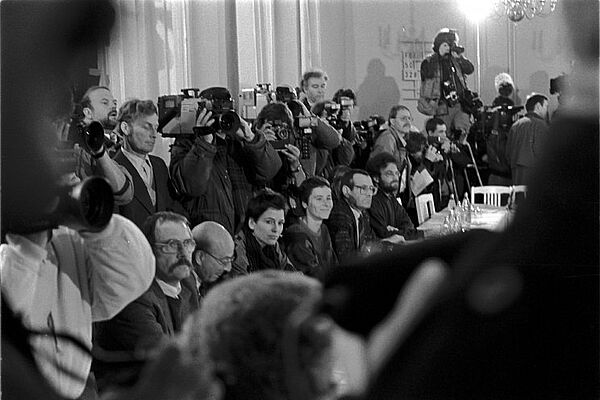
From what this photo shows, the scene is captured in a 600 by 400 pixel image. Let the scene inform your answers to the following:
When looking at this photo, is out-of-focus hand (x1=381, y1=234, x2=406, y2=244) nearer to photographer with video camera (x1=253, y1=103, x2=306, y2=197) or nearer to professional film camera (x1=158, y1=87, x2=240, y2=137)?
photographer with video camera (x1=253, y1=103, x2=306, y2=197)

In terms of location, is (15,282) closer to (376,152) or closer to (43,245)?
(43,245)

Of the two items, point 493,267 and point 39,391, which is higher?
point 493,267

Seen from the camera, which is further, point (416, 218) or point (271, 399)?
point (416, 218)

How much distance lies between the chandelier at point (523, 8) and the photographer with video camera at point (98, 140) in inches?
20.8

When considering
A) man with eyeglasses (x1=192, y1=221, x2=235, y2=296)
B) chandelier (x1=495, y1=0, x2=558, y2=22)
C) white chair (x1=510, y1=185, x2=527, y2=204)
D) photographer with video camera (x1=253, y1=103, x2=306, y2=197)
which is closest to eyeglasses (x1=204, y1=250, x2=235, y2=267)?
man with eyeglasses (x1=192, y1=221, x2=235, y2=296)

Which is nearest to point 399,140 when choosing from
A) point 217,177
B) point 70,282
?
point 217,177

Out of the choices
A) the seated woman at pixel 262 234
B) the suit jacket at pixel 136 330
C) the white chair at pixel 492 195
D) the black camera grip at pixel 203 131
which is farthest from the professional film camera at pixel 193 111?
the white chair at pixel 492 195

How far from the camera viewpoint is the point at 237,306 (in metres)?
1.16

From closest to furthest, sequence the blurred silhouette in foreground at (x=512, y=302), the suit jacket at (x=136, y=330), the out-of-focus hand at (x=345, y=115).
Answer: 1. the blurred silhouette in foreground at (x=512, y=302)
2. the suit jacket at (x=136, y=330)
3. the out-of-focus hand at (x=345, y=115)

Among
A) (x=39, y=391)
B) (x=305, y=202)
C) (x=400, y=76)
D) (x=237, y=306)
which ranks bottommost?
(x=39, y=391)

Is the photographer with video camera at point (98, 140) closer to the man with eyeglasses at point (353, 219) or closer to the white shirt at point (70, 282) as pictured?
the white shirt at point (70, 282)

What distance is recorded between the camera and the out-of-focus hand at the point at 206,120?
4.29ft

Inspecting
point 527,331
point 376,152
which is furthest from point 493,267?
point 376,152

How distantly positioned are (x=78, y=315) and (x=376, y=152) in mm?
456
